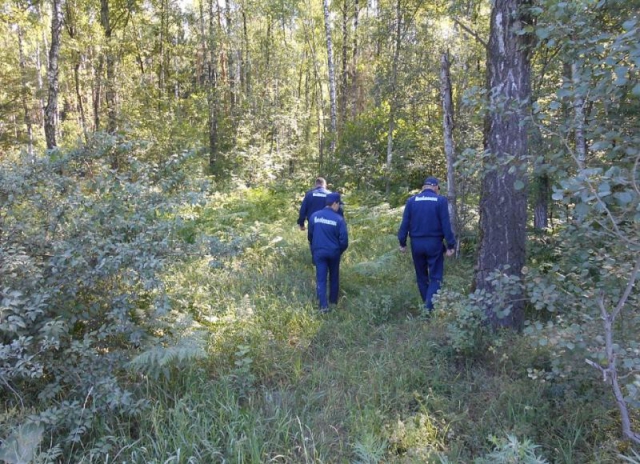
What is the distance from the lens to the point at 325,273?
6.21m

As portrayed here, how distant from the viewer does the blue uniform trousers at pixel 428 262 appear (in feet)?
19.3

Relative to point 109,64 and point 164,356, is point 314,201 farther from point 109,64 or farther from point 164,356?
point 109,64

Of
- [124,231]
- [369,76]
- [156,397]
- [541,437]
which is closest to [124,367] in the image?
[156,397]

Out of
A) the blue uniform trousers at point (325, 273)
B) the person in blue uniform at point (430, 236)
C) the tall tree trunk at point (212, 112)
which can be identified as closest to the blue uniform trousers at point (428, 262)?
the person in blue uniform at point (430, 236)

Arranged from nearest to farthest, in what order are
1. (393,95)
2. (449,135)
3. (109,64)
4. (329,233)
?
(329,233), (449,135), (393,95), (109,64)

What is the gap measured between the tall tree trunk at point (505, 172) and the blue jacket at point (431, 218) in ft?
2.76

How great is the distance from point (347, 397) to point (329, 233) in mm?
2952

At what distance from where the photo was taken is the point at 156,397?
3.76 metres

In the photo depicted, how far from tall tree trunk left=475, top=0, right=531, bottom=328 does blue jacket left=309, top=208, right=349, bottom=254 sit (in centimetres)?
211

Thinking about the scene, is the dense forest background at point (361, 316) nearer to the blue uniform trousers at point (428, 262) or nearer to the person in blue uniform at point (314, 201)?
the blue uniform trousers at point (428, 262)

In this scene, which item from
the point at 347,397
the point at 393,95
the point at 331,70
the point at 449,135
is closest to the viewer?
the point at 347,397

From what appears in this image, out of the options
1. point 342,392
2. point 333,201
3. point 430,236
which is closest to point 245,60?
point 333,201

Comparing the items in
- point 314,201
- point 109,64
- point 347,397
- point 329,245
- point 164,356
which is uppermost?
point 109,64

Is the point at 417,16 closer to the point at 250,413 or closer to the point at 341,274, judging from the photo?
the point at 341,274
